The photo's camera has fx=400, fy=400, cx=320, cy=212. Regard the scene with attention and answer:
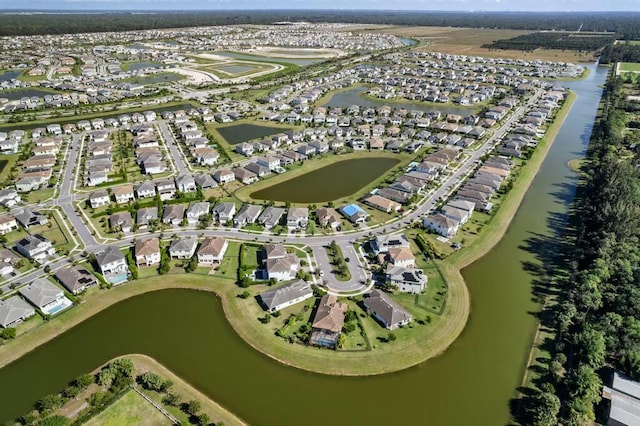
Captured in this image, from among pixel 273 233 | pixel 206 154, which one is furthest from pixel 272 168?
pixel 273 233

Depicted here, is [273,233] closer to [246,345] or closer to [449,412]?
[246,345]

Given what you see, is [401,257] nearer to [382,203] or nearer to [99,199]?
[382,203]

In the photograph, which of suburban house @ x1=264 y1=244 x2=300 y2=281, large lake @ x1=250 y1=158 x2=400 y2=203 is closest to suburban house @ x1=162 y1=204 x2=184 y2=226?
large lake @ x1=250 y1=158 x2=400 y2=203

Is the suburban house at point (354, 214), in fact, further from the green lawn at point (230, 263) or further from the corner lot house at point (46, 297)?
the corner lot house at point (46, 297)

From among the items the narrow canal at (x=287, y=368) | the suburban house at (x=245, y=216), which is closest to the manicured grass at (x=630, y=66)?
the narrow canal at (x=287, y=368)

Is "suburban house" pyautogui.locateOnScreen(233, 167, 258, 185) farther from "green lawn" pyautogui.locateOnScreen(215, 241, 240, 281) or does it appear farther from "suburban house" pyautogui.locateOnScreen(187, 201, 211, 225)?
"green lawn" pyautogui.locateOnScreen(215, 241, 240, 281)

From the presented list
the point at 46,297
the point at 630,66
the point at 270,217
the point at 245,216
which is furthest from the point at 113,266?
the point at 630,66
